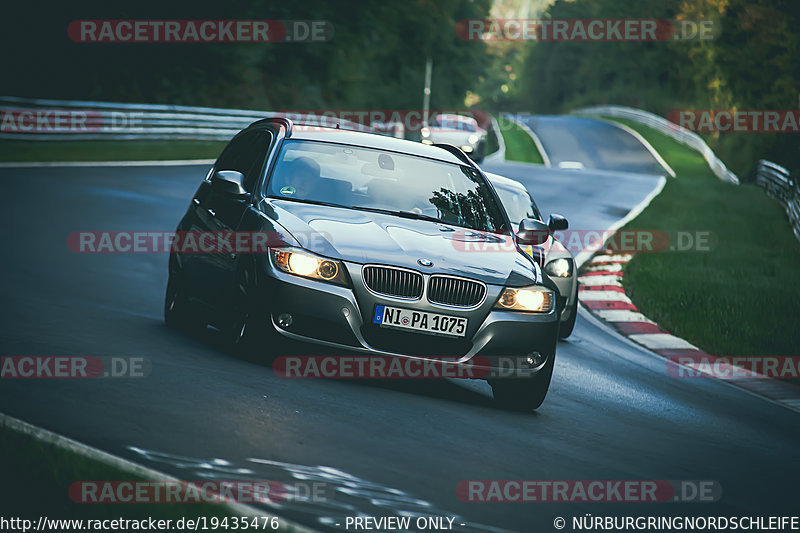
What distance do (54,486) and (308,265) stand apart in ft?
9.31

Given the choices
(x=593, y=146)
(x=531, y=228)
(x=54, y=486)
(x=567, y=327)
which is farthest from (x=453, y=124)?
(x=54, y=486)

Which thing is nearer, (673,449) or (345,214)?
(673,449)

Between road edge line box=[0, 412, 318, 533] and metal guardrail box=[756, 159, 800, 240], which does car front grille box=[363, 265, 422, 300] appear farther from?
metal guardrail box=[756, 159, 800, 240]

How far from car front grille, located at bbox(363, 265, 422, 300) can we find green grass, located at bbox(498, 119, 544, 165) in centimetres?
5043

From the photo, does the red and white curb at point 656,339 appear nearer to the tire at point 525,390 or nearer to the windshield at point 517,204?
the windshield at point 517,204

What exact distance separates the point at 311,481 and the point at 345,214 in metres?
2.97

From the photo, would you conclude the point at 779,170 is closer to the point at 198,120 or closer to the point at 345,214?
the point at 198,120

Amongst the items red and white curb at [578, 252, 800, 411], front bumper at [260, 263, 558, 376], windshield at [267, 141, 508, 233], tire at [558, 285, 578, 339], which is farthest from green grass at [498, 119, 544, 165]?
front bumper at [260, 263, 558, 376]

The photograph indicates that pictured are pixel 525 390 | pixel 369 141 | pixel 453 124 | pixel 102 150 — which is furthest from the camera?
pixel 453 124

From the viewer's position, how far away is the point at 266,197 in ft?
26.0

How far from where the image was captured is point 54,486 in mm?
4457

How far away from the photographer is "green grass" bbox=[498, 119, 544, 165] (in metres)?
58.8

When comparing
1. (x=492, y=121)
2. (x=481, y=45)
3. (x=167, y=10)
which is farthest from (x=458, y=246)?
(x=481, y=45)

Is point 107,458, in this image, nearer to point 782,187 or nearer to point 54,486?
point 54,486
